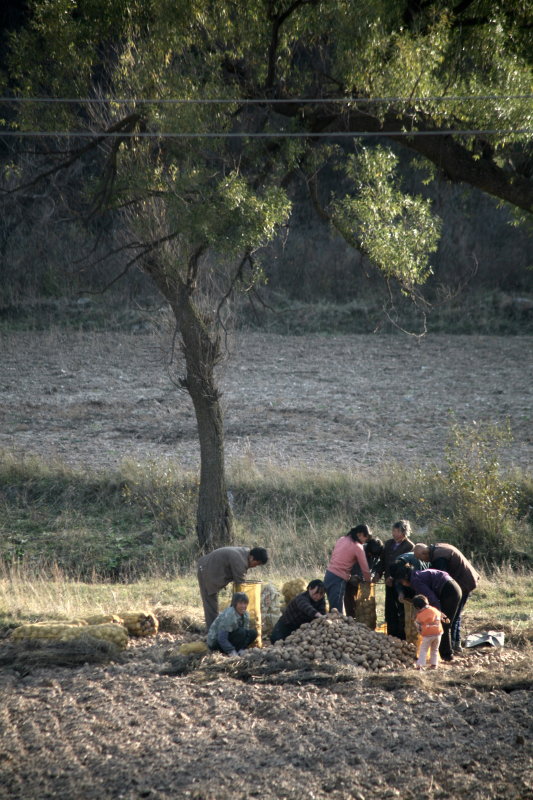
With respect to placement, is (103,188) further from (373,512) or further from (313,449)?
(313,449)

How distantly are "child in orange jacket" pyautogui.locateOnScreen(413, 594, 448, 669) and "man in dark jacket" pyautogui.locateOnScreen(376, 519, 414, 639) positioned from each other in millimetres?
882

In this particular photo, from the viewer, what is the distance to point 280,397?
25234 mm

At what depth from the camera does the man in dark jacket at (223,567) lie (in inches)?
366

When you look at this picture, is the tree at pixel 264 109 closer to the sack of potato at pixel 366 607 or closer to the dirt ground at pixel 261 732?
the sack of potato at pixel 366 607

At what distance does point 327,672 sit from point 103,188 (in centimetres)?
771

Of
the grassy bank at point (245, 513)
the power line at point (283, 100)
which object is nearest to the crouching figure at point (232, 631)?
the grassy bank at point (245, 513)

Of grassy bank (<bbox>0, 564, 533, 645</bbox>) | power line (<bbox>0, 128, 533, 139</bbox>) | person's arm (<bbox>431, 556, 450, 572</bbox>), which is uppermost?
power line (<bbox>0, 128, 533, 139</bbox>)

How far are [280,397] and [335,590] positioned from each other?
15.6 metres

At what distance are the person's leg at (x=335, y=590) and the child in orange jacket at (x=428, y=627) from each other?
1212 millimetres

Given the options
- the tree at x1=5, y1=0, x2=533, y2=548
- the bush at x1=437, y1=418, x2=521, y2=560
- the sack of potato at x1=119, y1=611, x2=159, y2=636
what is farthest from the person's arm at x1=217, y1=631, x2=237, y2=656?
the bush at x1=437, y1=418, x2=521, y2=560

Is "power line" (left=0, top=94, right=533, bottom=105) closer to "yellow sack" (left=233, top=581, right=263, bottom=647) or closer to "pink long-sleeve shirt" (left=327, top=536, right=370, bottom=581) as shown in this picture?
"pink long-sleeve shirt" (left=327, top=536, right=370, bottom=581)

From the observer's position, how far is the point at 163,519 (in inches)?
664

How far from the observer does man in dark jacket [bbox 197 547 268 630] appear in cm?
929

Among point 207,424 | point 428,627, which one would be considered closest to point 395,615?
point 428,627
